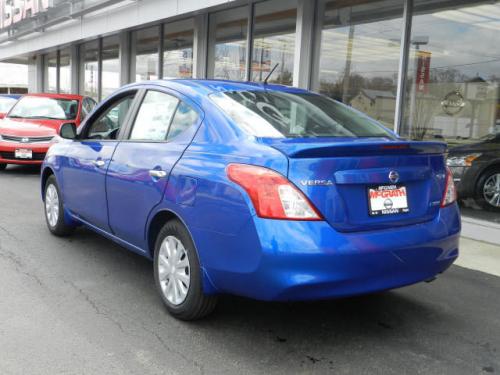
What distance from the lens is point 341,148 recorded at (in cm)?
297

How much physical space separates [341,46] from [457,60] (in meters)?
2.37

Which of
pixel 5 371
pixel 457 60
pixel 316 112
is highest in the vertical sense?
pixel 457 60

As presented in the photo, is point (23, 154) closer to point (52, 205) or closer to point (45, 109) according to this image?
point (45, 109)

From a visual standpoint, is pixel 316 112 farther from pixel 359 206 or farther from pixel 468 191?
pixel 468 191

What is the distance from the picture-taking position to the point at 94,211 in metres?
4.62

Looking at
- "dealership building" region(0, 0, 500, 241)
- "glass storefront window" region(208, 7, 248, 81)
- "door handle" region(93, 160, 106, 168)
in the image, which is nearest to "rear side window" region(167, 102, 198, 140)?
"door handle" region(93, 160, 106, 168)

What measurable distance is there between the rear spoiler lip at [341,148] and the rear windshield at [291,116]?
24 cm

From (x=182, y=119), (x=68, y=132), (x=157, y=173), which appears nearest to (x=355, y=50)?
(x=68, y=132)

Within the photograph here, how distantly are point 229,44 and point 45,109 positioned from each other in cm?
423

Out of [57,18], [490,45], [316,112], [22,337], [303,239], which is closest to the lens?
[303,239]

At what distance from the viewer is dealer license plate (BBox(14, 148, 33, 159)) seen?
10.2 metres

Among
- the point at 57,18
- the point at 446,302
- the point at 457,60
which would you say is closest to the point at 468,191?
the point at 457,60

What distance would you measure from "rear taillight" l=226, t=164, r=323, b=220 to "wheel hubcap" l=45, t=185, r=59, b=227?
331cm

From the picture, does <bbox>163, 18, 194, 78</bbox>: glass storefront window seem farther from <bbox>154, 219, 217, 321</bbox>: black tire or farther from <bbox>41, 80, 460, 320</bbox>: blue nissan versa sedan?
<bbox>154, 219, 217, 321</bbox>: black tire
